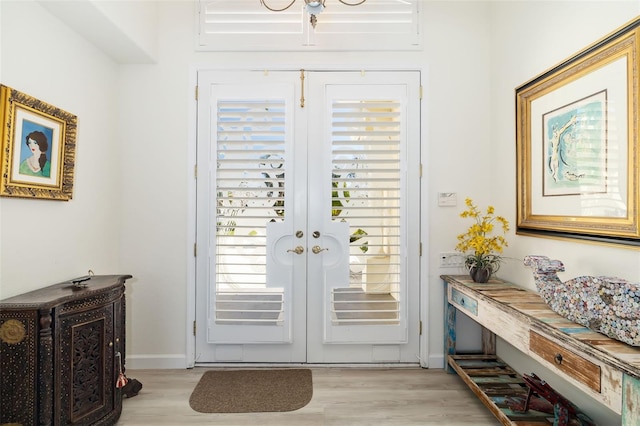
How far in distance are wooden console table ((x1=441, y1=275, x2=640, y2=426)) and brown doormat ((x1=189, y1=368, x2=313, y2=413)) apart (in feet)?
3.59

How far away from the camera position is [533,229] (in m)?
2.28

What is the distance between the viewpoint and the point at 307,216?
2.81 metres

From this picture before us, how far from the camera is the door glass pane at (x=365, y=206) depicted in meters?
2.78

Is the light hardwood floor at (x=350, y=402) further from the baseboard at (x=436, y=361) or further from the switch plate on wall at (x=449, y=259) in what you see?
the switch plate on wall at (x=449, y=259)

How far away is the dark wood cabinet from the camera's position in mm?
1644

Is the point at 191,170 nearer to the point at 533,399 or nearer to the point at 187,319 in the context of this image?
the point at 187,319

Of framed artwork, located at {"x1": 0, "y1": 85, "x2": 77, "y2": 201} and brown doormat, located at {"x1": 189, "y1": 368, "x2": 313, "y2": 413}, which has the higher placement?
framed artwork, located at {"x1": 0, "y1": 85, "x2": 77, "y2": 201}

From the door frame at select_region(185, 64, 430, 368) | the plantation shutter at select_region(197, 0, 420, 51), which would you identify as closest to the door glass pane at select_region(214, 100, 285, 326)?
the door frame at select_region(185, 64, 430, 368)

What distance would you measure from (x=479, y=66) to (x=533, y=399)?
232 centimetres

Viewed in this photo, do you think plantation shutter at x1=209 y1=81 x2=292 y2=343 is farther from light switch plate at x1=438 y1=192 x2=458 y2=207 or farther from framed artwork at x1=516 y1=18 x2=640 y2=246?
framed artwork at x1=516 y1=18 x2=640 y2=246

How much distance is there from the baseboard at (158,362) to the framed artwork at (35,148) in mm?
1361

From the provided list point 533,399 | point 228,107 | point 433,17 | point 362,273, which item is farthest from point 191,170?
point 533,399

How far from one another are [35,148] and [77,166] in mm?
422

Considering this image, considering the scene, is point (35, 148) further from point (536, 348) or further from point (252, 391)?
point (536, 348)
